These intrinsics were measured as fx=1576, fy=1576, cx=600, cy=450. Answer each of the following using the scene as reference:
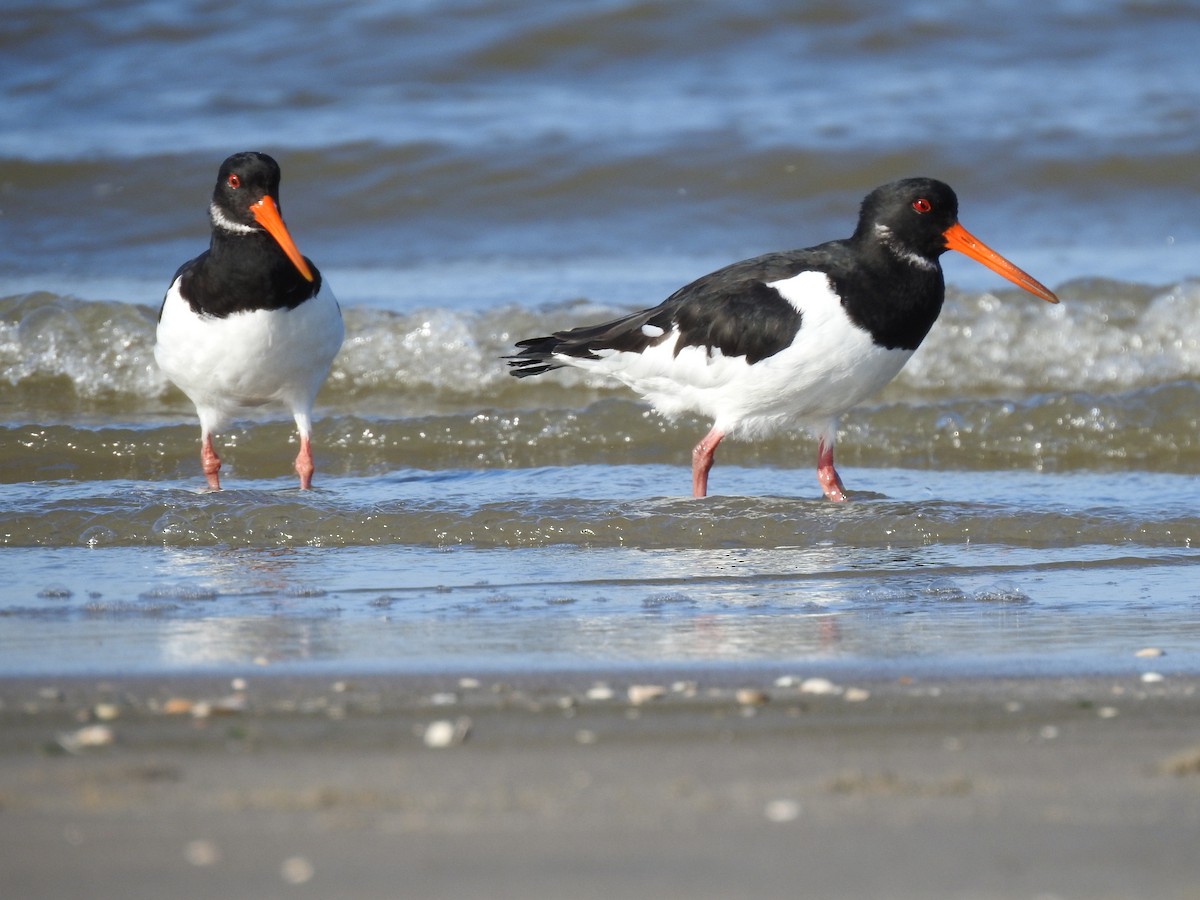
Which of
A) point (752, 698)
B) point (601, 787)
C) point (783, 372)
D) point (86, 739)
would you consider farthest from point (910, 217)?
point (86, 739)

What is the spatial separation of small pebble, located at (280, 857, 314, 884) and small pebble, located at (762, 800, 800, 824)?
2.40ft

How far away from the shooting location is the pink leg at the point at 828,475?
237 inches

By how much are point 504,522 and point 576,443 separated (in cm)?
193

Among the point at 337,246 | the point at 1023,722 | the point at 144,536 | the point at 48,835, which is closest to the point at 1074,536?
the point at 1023,722

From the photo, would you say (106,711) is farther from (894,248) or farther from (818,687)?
(894,248)

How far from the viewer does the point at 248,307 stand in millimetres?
6023

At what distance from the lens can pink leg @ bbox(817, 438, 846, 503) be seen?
602cm

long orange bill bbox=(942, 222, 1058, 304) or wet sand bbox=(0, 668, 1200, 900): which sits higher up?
long orange bill bbox=(942, 222, 1058, 304)

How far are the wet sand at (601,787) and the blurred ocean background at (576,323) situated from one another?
280 mm

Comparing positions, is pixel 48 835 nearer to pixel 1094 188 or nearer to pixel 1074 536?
pixel 1074 536

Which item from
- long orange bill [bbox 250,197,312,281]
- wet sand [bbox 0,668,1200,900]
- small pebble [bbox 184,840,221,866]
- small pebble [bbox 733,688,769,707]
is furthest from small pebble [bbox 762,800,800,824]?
long orange bill [bbox 250,197,312,281]

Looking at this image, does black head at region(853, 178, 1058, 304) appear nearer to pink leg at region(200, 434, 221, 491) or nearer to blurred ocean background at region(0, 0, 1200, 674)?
blurred ocean background at region(0, 0, 1200, 674)

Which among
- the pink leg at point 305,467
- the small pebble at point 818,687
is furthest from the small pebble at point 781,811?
the pink leg at point 305,467

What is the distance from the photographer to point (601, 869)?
232cm
